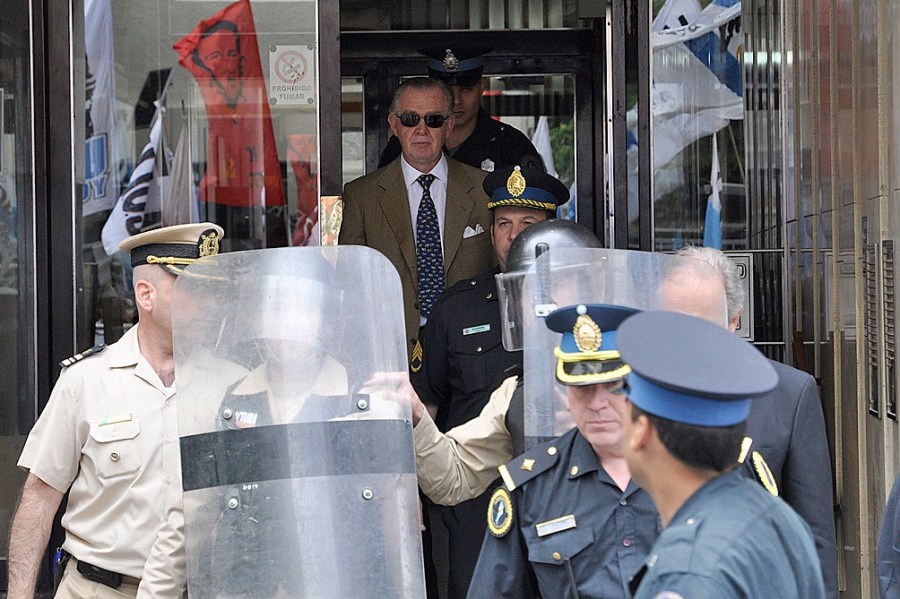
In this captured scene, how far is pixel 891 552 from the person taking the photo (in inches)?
108

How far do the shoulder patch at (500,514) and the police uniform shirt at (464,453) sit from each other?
0.37 m

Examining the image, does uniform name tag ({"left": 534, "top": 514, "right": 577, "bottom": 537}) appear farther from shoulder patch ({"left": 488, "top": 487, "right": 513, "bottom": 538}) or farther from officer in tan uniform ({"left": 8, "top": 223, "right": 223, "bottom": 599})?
officer in tan uniform ({"left": 8, "top": 223, "right": 223, "bottom": 599})

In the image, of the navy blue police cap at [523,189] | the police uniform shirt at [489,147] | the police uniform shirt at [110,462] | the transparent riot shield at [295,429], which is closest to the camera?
the transparent riot shield at [295,429]

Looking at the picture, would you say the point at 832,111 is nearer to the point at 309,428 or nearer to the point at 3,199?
Answer: the point at 309,428

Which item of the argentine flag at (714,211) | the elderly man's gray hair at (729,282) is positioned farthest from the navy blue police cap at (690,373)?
the argentine flag at (714,211)

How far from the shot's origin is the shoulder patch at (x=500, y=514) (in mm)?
2449

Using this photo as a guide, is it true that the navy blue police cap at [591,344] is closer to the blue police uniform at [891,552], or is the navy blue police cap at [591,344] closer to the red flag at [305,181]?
the blue police uniform at [891,552]

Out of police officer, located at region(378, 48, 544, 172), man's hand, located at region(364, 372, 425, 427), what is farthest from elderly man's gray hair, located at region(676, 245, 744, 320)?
police officer, located at region(378, 48, 544, 172)

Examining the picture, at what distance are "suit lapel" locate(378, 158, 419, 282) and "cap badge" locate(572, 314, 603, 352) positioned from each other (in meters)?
2.62

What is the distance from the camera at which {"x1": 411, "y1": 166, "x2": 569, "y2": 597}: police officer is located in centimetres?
410

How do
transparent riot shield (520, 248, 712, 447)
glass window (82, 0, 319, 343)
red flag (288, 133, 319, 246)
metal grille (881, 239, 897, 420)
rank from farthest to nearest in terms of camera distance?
glass window (82, 0, 319, 343) → red flag (288, 133, 319, 246) → metal grille (881, 239, 897, 420) → transparent riot shield (520, 248, 712, 447)

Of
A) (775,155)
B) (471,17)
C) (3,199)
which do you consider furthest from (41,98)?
(775,155)

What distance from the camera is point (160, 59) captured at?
4922mm

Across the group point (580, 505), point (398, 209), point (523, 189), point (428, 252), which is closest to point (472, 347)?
point (523, 189)
